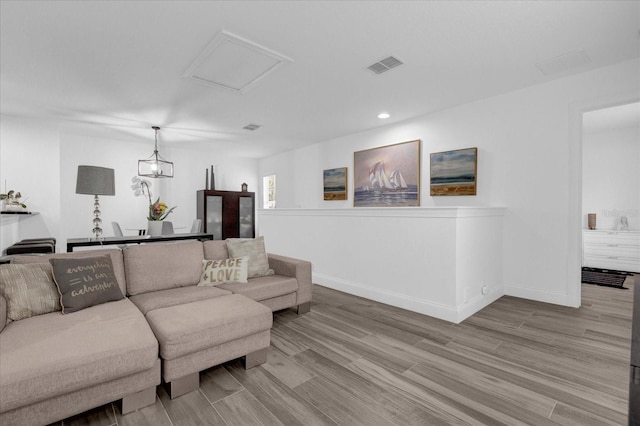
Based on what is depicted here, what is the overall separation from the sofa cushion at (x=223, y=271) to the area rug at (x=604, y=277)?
4.93 metres

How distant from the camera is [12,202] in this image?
4.36m

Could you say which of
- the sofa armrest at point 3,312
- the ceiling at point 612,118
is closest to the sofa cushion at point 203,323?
the sofa armrest at point 3,312

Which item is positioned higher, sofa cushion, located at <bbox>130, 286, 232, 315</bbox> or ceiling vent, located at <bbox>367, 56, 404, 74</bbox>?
ceiling vent, located at <bbox>367, 56, 404, 74</bbox>

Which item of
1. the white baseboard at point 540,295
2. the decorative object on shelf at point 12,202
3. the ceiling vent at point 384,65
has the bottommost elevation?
the white baseboard at point 540,295

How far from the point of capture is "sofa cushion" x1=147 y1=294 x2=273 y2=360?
1.78 m

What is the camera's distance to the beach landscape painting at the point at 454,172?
3.98m

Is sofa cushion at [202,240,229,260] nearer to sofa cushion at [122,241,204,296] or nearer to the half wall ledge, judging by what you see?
sofa cushion at [122,241,204,296]

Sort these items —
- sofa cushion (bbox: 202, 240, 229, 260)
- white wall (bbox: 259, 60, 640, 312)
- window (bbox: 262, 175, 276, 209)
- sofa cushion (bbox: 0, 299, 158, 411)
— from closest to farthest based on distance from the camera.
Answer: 1. sofa cushion (bbox: 0, 299, 158, 411)
2. sofa cushion (bbox: 202, 240, 229, 260)
3. white wall (bbox: 259, 60, 640, 312)
4. window (bbox: 262, 175, 276, 209)

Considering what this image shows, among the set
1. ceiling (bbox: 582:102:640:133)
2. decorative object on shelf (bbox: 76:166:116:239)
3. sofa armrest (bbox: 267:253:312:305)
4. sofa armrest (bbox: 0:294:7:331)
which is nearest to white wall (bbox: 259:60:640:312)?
sofa armrest (bbox: 267:253:312:305)

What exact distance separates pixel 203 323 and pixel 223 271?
1071 millimetres

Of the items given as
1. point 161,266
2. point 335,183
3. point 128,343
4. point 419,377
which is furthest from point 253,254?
point 335,183

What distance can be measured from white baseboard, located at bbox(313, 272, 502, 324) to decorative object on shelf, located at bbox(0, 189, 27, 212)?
4583 millimetres

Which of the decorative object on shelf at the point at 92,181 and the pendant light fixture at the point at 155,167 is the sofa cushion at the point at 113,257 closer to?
the decorative object on shelf at the point at 92,181

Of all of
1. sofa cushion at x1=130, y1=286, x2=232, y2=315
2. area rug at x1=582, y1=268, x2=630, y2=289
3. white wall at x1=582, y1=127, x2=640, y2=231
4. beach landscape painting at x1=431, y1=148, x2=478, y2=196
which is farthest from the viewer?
white wall at x1=582, y1=127, x2=640, y2=231
